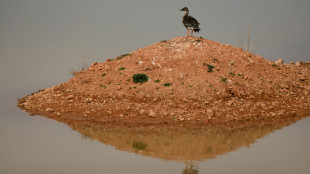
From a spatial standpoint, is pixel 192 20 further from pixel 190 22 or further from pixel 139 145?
pixel 139 145

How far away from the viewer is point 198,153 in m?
11.5

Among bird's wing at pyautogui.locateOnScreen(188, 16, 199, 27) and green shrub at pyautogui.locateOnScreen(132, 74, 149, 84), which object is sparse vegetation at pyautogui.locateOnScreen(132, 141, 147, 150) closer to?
green shrub at pyautogui.locateOnScreen(132, 74, 149, 84)

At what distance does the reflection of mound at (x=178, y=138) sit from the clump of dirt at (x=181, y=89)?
1.36 meters

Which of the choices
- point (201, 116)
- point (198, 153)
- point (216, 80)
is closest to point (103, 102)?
point (201, 116)

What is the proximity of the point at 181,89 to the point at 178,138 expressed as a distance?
228 inches

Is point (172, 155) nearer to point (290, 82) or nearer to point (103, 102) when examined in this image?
point (103, 102)

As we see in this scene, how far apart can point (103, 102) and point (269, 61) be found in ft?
47.0

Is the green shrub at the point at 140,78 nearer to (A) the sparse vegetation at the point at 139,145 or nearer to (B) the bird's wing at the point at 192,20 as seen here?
(B) the bird's wing at the point at 192,20

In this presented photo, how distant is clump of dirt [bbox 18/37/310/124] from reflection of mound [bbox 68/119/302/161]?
1362 mm

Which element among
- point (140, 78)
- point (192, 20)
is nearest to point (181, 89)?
point (140, 78)

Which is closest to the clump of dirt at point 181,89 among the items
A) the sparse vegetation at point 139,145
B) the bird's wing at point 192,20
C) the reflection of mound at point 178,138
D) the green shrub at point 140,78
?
the green shrub at point 140,78

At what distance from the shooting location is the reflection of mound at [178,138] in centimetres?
1169

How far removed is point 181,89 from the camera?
61.7 feet

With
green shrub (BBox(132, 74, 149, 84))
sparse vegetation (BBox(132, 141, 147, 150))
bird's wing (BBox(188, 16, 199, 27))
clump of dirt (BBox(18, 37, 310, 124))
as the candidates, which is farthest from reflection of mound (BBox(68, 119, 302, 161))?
bird's wing (BBox(188, 16, 199, 27))
